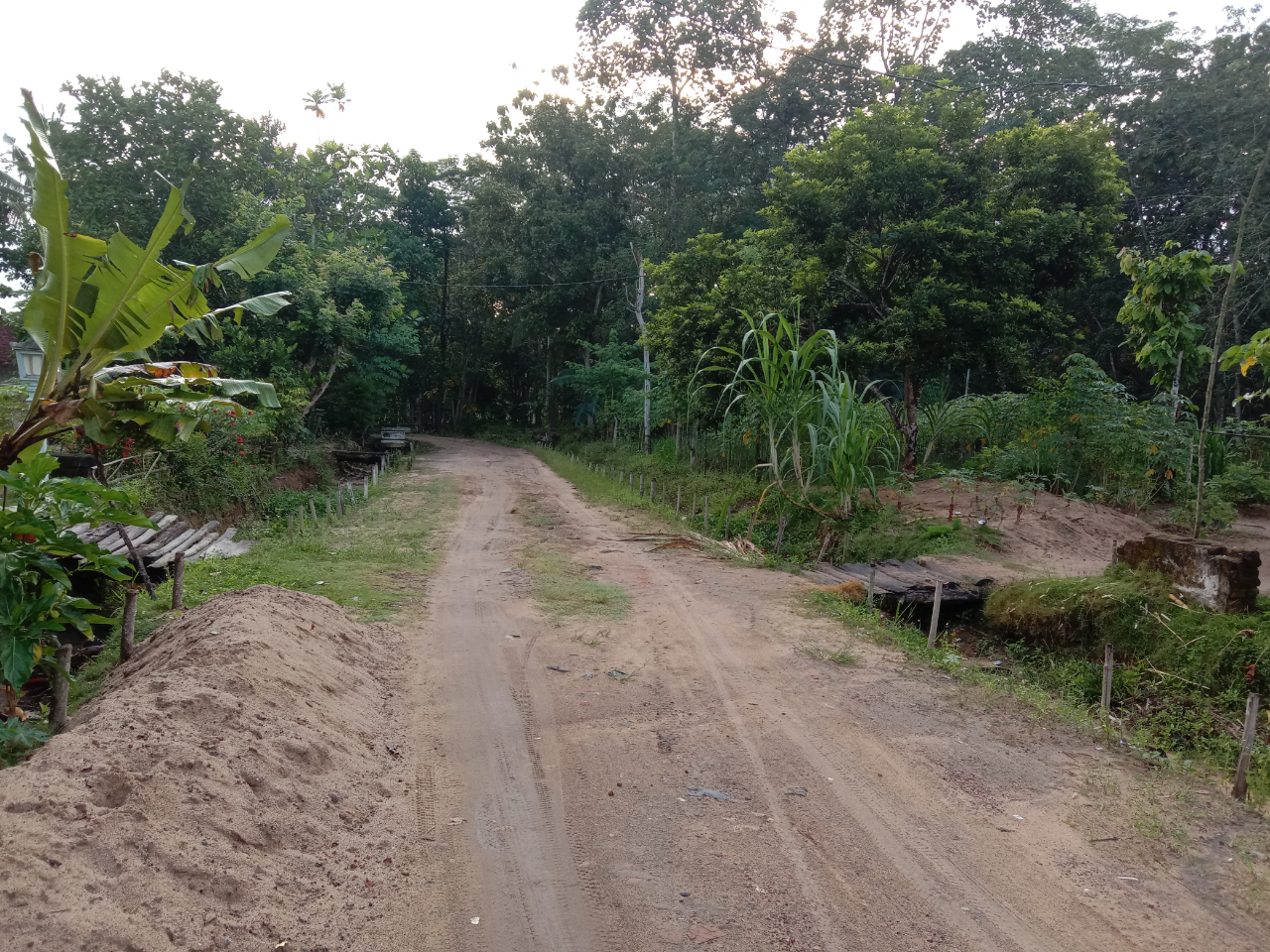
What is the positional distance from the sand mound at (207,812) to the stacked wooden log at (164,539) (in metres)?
3.78

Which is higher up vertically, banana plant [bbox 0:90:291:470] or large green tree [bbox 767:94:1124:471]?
large green tree [bbox 767:94:1124:471]

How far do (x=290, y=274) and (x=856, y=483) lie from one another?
1481cm

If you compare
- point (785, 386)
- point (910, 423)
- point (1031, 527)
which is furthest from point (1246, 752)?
point (910, 423)

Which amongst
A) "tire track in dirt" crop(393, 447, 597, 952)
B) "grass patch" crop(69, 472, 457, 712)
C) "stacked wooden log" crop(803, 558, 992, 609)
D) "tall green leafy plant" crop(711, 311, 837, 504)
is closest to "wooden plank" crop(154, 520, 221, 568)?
"grass patch" crop(69, 472, 457, 712)

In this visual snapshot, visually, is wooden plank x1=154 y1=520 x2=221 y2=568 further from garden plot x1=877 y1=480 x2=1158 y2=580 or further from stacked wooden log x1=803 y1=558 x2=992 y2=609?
garden plot x1=877 y1=480 x2=1158 y2=580

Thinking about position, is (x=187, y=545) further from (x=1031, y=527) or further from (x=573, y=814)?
(x=1031, y=527)

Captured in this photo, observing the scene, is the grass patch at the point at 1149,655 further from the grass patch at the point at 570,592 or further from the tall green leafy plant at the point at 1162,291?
the grass patch at the point at 570,592

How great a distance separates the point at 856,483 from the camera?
1262 cm

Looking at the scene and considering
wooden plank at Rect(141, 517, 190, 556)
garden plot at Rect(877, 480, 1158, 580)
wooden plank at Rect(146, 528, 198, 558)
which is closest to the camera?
wooden plank at Rect(146, 528, 198, 558)

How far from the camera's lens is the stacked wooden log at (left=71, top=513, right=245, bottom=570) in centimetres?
895

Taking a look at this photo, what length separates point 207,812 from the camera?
379cm

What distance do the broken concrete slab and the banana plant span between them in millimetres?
8469

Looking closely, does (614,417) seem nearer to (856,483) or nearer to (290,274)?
(290,274)

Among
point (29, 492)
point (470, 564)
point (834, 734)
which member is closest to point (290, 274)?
point (470, 564)
